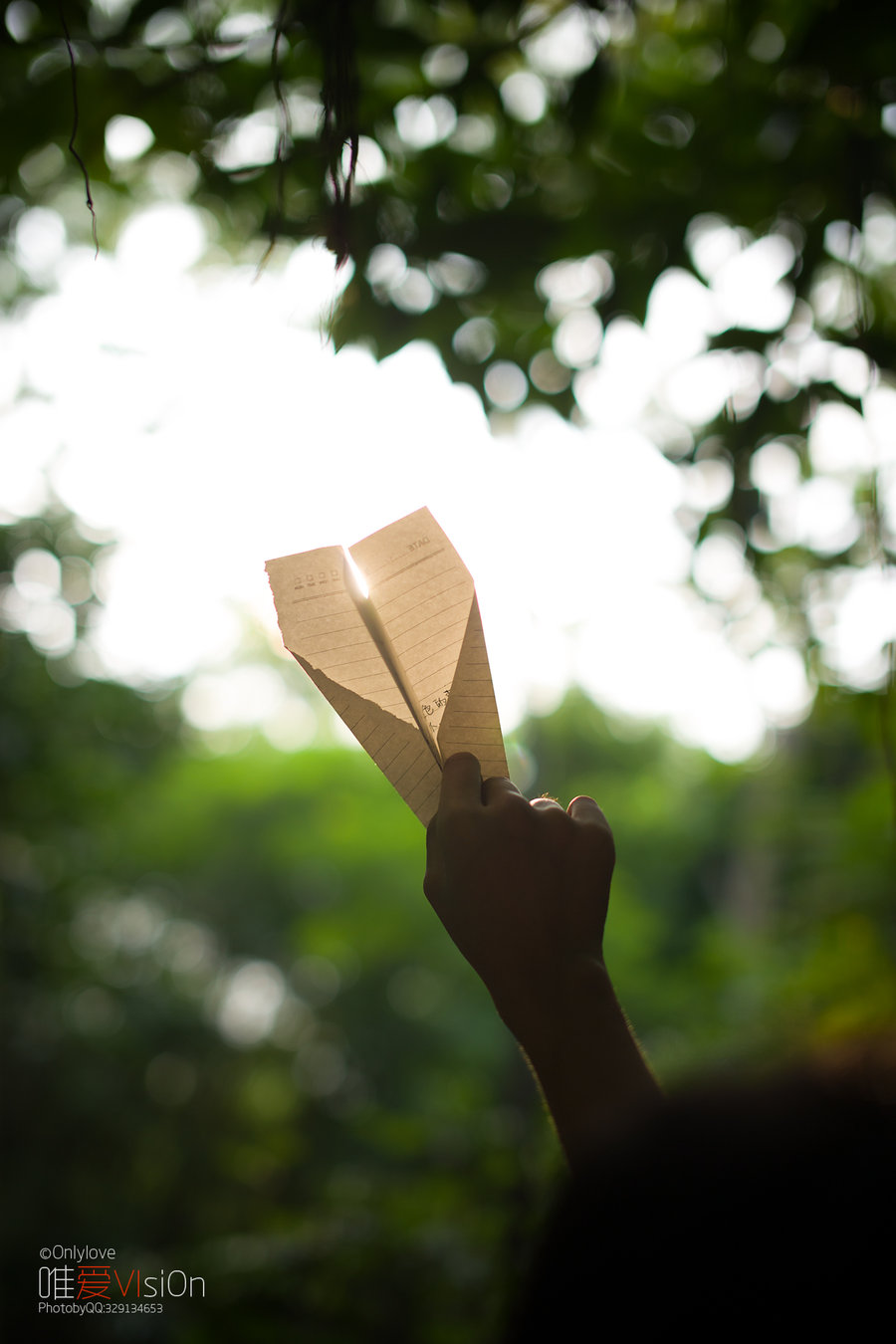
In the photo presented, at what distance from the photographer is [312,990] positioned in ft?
39.1

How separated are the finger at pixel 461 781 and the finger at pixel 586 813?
109 mm

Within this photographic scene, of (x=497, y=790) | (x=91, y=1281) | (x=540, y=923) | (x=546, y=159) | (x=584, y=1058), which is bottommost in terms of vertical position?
(x=91, y=1281)

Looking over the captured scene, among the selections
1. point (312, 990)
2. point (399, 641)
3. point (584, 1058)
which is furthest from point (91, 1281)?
point (312, 990)

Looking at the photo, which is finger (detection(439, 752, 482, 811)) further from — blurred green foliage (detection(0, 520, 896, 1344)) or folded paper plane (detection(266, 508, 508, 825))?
blurred green foliage (detection(0, 520, 896, 1344))

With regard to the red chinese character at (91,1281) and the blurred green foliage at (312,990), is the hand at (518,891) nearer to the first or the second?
the blurred green foliage at (312,990)

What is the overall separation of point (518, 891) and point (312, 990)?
12.3 meters

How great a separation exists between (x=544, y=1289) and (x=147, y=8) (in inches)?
67.1

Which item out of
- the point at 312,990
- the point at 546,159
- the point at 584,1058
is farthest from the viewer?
the point at 312,990

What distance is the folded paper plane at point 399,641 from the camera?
0.73 metres

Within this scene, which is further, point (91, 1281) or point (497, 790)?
point (91, 1281)

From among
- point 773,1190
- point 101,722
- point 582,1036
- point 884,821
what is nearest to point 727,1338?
point 773,1190

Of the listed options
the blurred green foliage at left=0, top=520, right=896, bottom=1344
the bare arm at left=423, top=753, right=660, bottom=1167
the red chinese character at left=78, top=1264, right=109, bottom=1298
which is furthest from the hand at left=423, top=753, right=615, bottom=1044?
Answer: the red chinese character at left=78, top=1264, right=109, bottom=1298

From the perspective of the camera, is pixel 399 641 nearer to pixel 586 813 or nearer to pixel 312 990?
pixel 586 813

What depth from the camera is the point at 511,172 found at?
1918 mm
